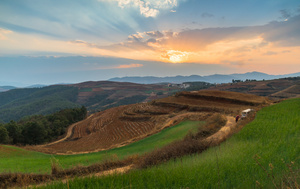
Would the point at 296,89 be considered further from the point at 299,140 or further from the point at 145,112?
the point at 299,140

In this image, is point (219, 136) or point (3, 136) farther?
point (3, 136)

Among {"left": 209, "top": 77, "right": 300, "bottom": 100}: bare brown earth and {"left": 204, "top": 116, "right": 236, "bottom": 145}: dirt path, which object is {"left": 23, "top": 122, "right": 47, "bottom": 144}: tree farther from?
{"left": 209, "top": 77, "right": 300, "bottom": 100}: bare brown earth

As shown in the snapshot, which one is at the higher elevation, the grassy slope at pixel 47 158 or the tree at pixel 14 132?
the grassy slope at pixel 47 158

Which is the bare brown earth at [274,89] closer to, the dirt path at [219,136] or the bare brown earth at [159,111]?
the bare brown earth at [159,111]

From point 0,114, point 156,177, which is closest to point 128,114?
point 156,177

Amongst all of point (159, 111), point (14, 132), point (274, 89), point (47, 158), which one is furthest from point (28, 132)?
point (274, 89)

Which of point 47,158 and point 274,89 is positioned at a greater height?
point 274,89

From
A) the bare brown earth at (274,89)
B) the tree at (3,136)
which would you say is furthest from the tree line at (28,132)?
the bare brown earth at (274,89)

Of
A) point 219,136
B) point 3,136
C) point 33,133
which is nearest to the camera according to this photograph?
point 219,136

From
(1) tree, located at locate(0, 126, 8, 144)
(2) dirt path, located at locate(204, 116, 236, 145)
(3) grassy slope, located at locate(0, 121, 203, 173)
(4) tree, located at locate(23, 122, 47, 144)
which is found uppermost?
(2) dirt path, located at locate(204, 116, 236, 145)

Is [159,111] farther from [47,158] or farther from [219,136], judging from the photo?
[219,136]

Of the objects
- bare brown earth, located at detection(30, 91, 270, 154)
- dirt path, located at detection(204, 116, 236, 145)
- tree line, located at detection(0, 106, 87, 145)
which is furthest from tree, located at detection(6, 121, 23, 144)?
→ dirt path, located at detection(204, 116, 236, 145)

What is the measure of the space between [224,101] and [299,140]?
144 ft

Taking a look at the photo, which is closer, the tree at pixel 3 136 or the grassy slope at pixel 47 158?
the grassy slope at pixel 47 158
